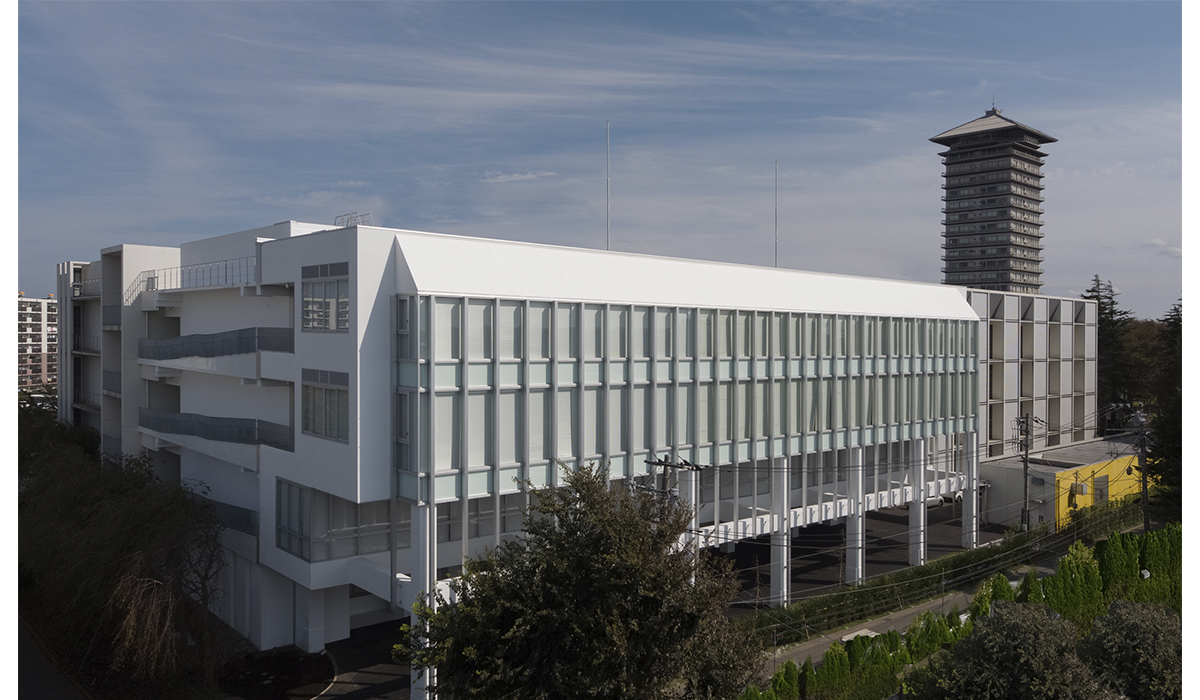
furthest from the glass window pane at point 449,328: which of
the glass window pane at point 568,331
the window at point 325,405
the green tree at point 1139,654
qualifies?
the green tree at point 1139,654

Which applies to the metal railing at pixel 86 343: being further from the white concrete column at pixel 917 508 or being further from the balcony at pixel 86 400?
the white concrete column at pixel 917 508

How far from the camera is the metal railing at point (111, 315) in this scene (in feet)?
118

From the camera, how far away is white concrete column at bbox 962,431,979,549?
41312 mm

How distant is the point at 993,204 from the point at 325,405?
87.1 meters

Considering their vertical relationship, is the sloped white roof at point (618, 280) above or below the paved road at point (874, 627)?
above

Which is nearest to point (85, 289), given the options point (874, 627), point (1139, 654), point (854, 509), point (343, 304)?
point (343, 304)

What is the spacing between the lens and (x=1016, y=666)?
654 inches

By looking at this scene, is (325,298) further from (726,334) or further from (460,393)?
(726,334)

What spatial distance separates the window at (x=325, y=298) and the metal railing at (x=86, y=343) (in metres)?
24.0

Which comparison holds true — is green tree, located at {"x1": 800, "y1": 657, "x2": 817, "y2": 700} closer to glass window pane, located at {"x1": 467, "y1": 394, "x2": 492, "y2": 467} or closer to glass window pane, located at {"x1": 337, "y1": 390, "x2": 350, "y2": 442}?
glass window pane, located at {"x1": 467, "y1": 394, "x2": 492, "y2": 467}

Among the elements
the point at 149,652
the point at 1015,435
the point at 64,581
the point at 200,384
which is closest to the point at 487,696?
the point at 149,652

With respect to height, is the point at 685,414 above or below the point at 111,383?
below

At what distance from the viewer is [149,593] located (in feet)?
76.8

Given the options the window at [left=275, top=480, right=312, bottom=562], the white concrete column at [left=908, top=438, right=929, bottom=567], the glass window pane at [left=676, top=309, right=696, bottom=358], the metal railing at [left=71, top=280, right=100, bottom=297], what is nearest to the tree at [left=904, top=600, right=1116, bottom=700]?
the glass window pane at [left=676, top=309, right=696, bottom=358]
